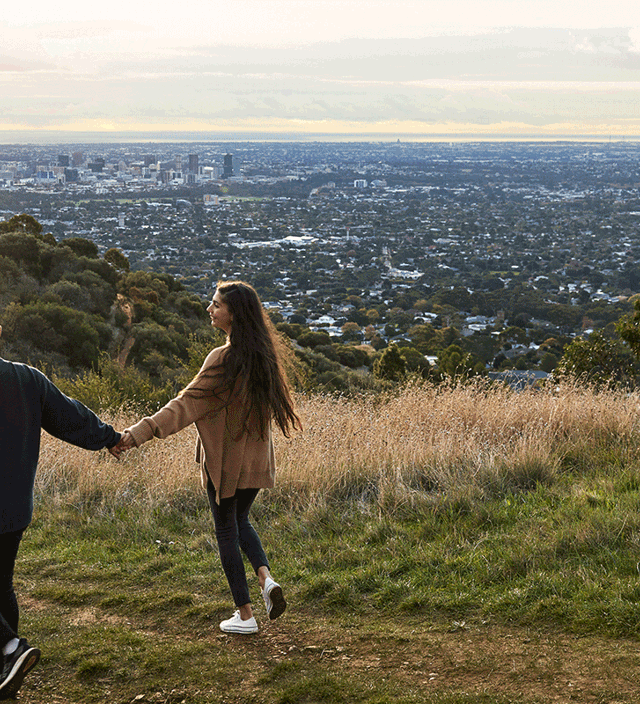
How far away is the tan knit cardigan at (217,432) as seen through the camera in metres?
3.15

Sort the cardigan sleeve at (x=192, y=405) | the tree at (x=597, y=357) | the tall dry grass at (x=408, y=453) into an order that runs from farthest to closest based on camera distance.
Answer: the tree at (x=597, y=357)
the tall dry grass at (x=408, y=453)
the cardigan sleeve at (x=192, y=405)

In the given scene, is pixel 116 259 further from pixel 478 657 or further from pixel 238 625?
pixel 478 657

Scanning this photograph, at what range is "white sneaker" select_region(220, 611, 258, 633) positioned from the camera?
10.8 ft

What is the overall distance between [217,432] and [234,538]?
1.57 feet

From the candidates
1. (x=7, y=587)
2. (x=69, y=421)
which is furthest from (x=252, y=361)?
(x=7, y=587)

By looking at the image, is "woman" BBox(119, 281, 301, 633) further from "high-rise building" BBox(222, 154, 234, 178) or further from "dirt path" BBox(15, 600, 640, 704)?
"high-rise building" BBox(222, 154, 234, 178)

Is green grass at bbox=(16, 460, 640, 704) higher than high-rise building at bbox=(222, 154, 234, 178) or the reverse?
the reverse

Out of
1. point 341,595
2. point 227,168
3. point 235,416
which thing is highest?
point 227,168

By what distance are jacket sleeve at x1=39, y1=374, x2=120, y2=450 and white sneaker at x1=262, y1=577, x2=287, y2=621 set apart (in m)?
0.95

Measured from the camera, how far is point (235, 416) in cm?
320

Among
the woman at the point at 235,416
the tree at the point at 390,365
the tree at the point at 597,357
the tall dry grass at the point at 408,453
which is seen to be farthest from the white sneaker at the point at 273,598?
the tree at the point at 390,365

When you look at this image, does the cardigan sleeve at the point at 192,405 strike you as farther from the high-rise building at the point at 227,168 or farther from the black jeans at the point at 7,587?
the high-rise building at the point at 227,168

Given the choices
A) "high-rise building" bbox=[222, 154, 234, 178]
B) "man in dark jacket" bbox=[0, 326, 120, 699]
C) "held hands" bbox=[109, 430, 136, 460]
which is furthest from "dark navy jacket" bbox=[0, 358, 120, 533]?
"high-rise building" bbox=[222, 154, 234, 178]

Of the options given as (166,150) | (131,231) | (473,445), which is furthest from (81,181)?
(473,445)
